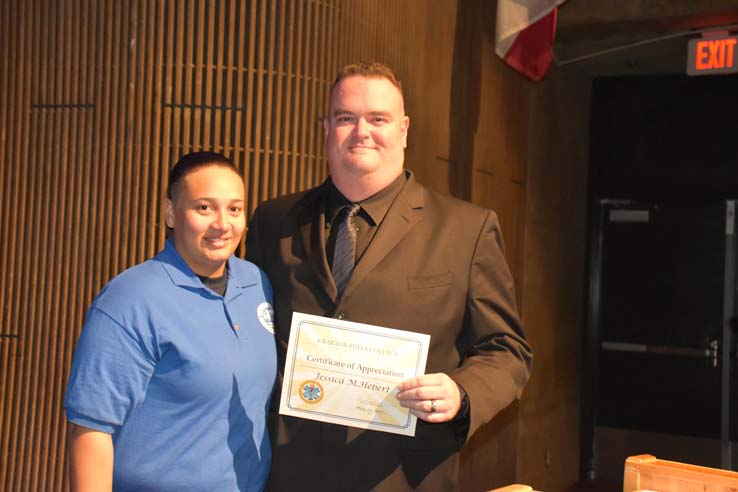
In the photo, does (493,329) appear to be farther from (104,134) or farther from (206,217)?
(104,134)

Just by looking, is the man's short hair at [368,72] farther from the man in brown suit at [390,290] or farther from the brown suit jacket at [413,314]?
the brown suit jacket at [413,314]

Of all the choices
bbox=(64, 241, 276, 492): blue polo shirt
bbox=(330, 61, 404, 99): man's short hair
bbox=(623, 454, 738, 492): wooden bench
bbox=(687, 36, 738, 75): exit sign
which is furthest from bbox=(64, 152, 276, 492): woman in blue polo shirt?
bbox=(687, 36, 738, 75): exit sign

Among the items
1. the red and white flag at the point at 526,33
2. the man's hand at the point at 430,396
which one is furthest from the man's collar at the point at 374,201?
the red and white flag at the point at 526,33

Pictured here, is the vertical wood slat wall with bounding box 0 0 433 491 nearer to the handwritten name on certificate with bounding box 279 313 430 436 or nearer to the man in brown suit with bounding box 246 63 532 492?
the man in brown suit with bounding box 246 63 532 492

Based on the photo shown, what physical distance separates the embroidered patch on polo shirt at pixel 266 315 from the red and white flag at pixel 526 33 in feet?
11.4

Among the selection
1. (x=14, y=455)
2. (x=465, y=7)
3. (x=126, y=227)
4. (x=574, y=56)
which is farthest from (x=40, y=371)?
(x=574, y=56)

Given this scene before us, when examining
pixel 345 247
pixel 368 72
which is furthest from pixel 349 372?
pixel 368 72

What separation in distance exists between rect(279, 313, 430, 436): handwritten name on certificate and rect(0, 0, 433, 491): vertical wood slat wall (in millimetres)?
2287

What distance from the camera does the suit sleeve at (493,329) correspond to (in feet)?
6.95

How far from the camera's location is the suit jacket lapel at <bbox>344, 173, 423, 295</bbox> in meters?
2.13

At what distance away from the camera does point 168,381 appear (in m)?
1.86

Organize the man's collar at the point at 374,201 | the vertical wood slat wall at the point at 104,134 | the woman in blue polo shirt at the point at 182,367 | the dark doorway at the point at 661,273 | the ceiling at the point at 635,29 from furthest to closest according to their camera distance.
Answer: the dark doorway at the point at 661,273, the ceiling at the point at 635,29, the vertical wood slat wall at the point at 104,134, the man's collar at the point at 374,201, the woman in blue polo shirt at the point at 182,367

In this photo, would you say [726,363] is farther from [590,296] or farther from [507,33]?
[507,33]

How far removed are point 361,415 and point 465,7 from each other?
4497 millimetres
